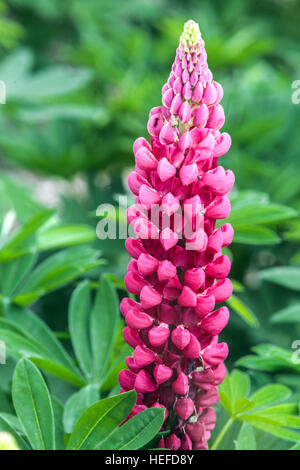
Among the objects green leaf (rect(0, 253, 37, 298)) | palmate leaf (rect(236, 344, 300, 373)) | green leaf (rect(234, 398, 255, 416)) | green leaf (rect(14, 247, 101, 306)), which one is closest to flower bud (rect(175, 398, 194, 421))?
green leaf (rect(234, 398, 255, 416))

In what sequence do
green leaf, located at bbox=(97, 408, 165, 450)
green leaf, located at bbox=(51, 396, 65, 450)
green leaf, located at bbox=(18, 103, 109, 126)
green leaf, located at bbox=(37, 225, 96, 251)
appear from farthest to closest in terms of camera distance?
green leaf, located at bbox=(18, 103, 109, 126) < green leaf, located at bbox=(37, 225, 96, 251) < green leaf, located at bbox=(51, 396, 65, 450) < green leaf, located at bbox=(97, 408, 165, 450)

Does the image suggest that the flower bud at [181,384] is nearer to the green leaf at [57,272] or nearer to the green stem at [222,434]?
the green stem at [222,434]

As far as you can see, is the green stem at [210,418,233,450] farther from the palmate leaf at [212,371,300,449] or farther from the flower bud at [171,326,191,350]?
the flower bud at [171,326,191,350]

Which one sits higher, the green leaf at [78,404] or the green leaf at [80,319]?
the green leaf at [80,319]

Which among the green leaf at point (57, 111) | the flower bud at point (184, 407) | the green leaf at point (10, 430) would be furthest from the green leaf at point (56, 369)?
the green leaf at point (57, 111)

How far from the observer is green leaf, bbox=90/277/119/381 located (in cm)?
93

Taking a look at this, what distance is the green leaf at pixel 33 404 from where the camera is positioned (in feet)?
2.28

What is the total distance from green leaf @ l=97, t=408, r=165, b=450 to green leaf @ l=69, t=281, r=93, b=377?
28 centimetres

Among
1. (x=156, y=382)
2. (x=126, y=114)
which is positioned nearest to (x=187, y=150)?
(x=156, y=382)

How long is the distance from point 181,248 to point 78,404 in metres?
0.31

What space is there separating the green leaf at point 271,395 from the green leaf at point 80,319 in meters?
0.29

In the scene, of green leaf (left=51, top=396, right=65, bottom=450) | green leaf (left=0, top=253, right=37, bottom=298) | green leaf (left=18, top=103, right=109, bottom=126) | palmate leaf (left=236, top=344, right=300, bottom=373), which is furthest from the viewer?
green leaf (left=18, top=103, right=109, bottom=126)

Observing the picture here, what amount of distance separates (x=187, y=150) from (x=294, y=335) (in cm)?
94

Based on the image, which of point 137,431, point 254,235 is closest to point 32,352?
point 137,431
